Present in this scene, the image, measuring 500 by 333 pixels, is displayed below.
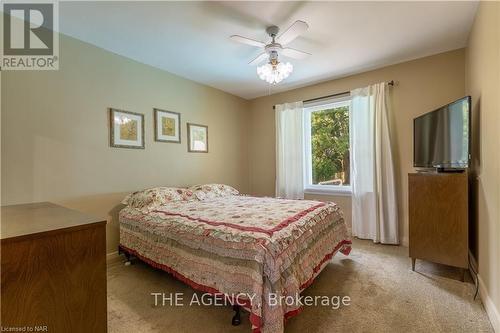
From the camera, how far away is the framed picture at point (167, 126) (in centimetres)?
332

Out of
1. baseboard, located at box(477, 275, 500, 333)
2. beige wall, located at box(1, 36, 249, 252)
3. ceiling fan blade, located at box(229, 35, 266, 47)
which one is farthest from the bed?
ceiling fan blade, located at box(229, 35, 266, 47)

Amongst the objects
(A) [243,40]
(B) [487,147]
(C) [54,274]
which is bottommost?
(C) [54,274]

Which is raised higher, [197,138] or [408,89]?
[408,89]

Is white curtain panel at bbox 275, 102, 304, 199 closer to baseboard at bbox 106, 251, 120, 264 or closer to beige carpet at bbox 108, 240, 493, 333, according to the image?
beige carpet at bbox 108, 240, 493, 333

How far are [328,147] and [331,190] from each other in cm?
76

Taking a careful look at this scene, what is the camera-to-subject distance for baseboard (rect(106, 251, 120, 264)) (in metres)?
2.76

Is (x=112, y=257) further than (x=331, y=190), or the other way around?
(x=331, y=190)

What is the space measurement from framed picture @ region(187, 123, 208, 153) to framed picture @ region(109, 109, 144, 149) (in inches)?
31.4

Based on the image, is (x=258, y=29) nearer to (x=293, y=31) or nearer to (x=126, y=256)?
(x=293, y=31)

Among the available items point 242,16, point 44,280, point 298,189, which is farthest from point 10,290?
point 298,189

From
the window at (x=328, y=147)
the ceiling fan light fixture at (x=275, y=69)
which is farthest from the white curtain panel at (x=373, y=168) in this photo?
the ceiling fan light fixture at (x=275, y=69)

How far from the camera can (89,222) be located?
1032 millimetres

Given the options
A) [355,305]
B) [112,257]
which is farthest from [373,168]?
[112,257]

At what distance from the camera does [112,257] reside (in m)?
2.80
